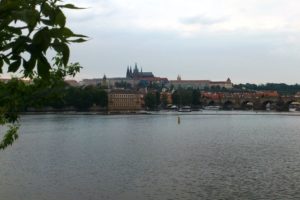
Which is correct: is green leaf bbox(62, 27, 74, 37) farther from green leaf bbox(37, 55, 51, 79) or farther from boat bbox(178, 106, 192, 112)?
boat bbox(178, 106, 192, 112)

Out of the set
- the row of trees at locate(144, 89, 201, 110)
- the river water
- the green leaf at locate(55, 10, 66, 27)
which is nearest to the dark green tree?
the green leaf at locate(55, 10, 66, 27)

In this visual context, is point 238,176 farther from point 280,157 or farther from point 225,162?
point 280,157

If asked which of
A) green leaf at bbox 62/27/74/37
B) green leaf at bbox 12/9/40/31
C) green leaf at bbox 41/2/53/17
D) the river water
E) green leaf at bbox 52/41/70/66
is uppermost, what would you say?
green leaf at bbox 41/2/53/17

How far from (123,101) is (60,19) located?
144336mm

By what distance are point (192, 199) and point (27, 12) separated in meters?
17.2

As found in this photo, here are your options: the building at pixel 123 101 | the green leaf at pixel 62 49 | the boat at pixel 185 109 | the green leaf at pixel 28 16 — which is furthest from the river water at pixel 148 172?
the boat at pixel 185 109

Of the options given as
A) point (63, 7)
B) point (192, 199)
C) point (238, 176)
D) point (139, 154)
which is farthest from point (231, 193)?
point (63, 7)

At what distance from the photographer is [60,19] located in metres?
1.51

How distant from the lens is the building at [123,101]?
142 meters

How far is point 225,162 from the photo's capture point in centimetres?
2967

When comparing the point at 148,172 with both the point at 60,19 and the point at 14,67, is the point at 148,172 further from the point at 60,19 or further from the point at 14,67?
the point at 60,19

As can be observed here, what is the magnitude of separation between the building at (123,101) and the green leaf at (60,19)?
13899 centimetres

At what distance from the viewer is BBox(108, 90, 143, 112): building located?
142250 millimetres

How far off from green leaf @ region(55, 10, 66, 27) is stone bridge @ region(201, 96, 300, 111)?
475ft
